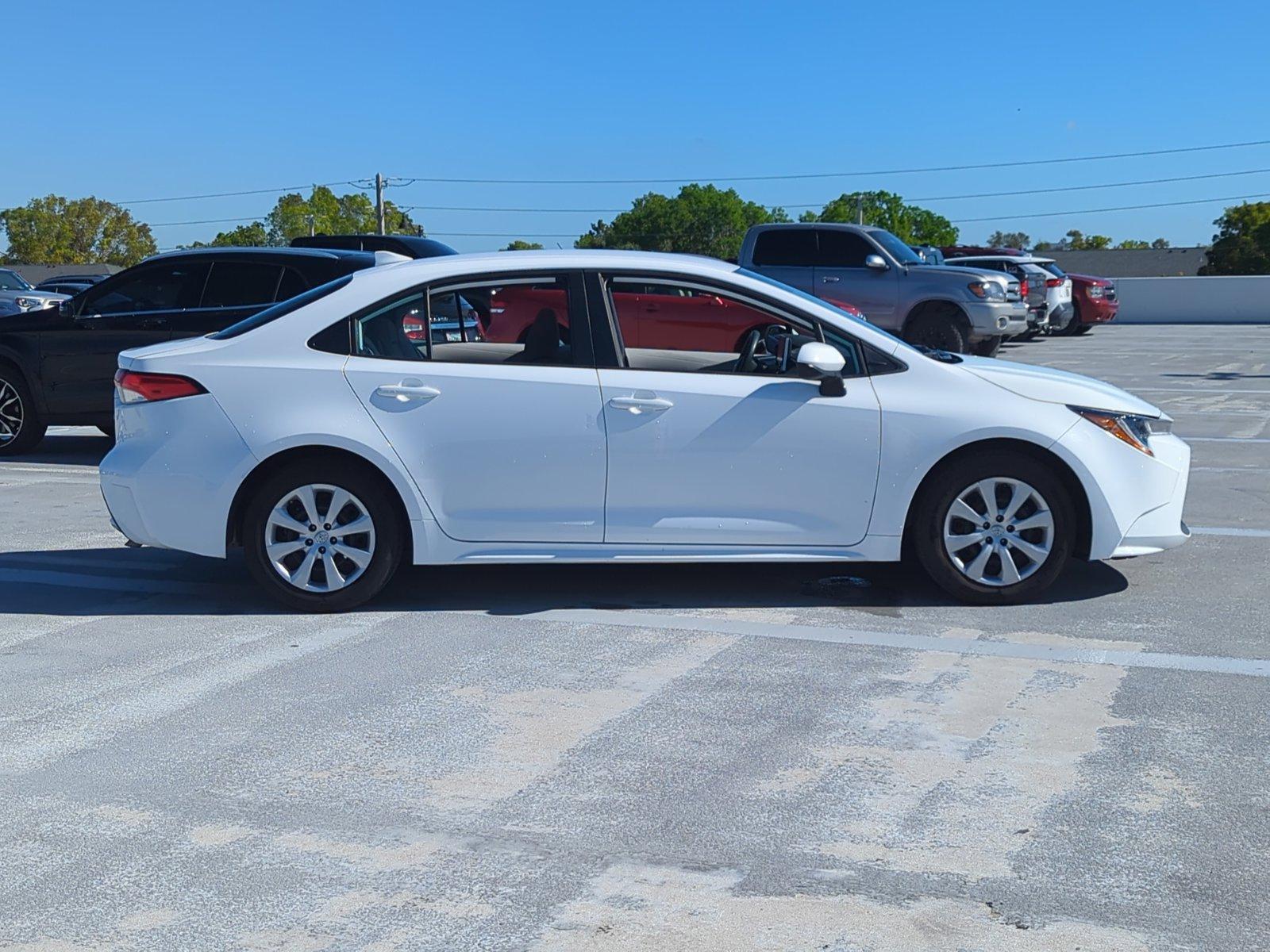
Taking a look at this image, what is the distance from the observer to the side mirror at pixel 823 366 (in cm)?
635

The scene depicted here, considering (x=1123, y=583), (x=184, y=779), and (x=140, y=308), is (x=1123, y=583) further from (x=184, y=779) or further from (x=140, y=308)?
(x=140, y=308)

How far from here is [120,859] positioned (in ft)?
12.9

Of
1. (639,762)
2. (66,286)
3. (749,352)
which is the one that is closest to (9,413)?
(749,352)

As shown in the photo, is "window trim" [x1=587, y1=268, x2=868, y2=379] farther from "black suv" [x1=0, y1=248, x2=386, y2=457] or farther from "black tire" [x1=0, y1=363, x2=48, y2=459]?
"black tire" [x1=0, y1=363, x2=48, y2=459]

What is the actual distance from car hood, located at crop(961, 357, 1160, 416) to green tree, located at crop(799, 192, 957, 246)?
361 feet

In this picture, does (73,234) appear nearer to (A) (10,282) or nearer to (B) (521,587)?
(A) (10,282)

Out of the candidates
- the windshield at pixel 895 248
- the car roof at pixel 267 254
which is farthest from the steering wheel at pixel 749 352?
the windshield at pixel 895 248

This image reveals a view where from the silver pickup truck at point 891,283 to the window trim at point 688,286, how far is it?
515 inches

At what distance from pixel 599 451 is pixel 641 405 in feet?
0.92

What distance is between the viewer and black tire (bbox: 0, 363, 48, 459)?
12.0 metres

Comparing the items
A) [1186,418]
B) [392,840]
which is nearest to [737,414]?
[392,840]

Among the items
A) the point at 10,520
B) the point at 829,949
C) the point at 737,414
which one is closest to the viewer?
the point at 829,949

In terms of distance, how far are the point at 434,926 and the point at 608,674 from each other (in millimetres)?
2192

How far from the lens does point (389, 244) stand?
17438mm
